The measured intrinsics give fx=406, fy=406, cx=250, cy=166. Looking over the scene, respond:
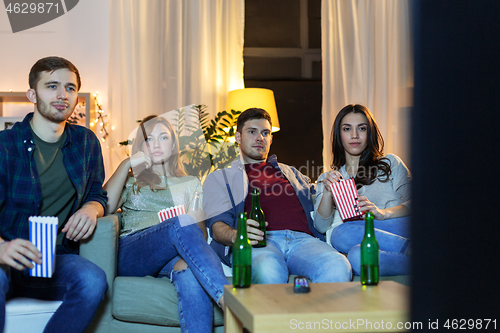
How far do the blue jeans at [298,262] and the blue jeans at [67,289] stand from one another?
0.59 m

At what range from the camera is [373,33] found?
373 cm

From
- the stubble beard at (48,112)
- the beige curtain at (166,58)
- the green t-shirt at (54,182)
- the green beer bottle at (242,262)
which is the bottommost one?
the green beer bottle at (242,262)

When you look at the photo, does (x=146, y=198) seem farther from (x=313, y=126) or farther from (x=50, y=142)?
(x=313, y=126)

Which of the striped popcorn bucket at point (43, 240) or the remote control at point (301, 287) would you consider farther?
the striped popcorn bucket at point (43, 240)

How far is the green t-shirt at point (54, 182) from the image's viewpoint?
1.61 m

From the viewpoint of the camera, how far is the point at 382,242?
1.75m

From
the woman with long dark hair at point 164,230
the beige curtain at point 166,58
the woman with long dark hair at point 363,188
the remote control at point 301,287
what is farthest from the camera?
the beige curtain at point 166,58

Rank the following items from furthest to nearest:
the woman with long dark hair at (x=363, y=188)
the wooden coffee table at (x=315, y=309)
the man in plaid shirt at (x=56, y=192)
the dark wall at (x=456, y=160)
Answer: the woman with long dark hair at (x=363, y=188) < the man in plaid shirt at (x=56, y=192) < the wooden coffee table at (x=315, y=309) < the dark wall at (x=456, y=160)

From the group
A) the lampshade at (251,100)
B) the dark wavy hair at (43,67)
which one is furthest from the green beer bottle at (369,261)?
the lampshade at (251,100)

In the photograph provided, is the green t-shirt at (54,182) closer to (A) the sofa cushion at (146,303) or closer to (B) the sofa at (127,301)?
(B) the sofa at (127,301)

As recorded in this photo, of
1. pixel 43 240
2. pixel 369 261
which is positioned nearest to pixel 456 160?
pixel 369 261

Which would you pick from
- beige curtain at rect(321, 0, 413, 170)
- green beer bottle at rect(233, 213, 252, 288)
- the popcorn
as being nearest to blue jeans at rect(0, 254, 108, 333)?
the popcorn

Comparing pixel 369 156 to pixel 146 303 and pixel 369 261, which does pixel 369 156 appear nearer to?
pixel 369 261

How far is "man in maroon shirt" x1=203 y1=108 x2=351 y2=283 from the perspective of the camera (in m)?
1.62
